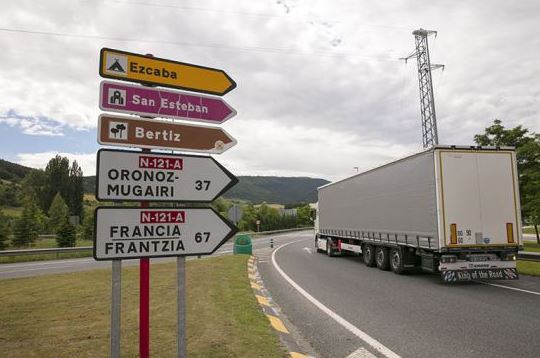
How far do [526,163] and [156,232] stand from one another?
2804cm

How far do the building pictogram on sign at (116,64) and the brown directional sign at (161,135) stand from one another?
1.52 feet

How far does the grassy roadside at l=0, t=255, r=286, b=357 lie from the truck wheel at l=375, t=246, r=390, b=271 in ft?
21.1

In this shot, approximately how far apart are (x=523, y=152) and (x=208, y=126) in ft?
88.8

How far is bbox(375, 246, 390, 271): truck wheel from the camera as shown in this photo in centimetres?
1421

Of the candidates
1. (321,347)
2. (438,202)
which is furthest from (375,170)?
(321,347)

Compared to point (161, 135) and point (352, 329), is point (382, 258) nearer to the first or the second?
point (352, 329)

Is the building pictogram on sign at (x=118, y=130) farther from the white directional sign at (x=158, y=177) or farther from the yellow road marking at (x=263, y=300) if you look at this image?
the yellow road marking at (x=263, y=300)

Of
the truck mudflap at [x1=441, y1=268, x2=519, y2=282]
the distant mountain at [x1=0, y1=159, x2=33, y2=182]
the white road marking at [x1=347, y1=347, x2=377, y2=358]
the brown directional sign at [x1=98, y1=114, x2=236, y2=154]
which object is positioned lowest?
the white road marking at [x1=347, y1=347, x2=377, y2=358]

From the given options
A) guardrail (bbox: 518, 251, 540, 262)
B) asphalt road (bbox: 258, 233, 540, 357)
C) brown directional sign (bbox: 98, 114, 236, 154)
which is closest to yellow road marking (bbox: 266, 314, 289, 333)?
asphalt road (bbox: 258, 233, 540, 357)

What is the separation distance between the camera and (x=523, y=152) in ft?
83.1

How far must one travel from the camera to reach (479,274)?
1073cm

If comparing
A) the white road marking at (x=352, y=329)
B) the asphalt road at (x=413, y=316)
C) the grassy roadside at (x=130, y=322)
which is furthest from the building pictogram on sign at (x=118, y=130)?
the white road marking at (x=352, y=329)

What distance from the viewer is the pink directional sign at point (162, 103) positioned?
3.83 metres

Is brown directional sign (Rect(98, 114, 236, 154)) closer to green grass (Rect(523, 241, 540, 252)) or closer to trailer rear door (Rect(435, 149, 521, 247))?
trailer rear door (Rect(435, 149, 521, 247))
